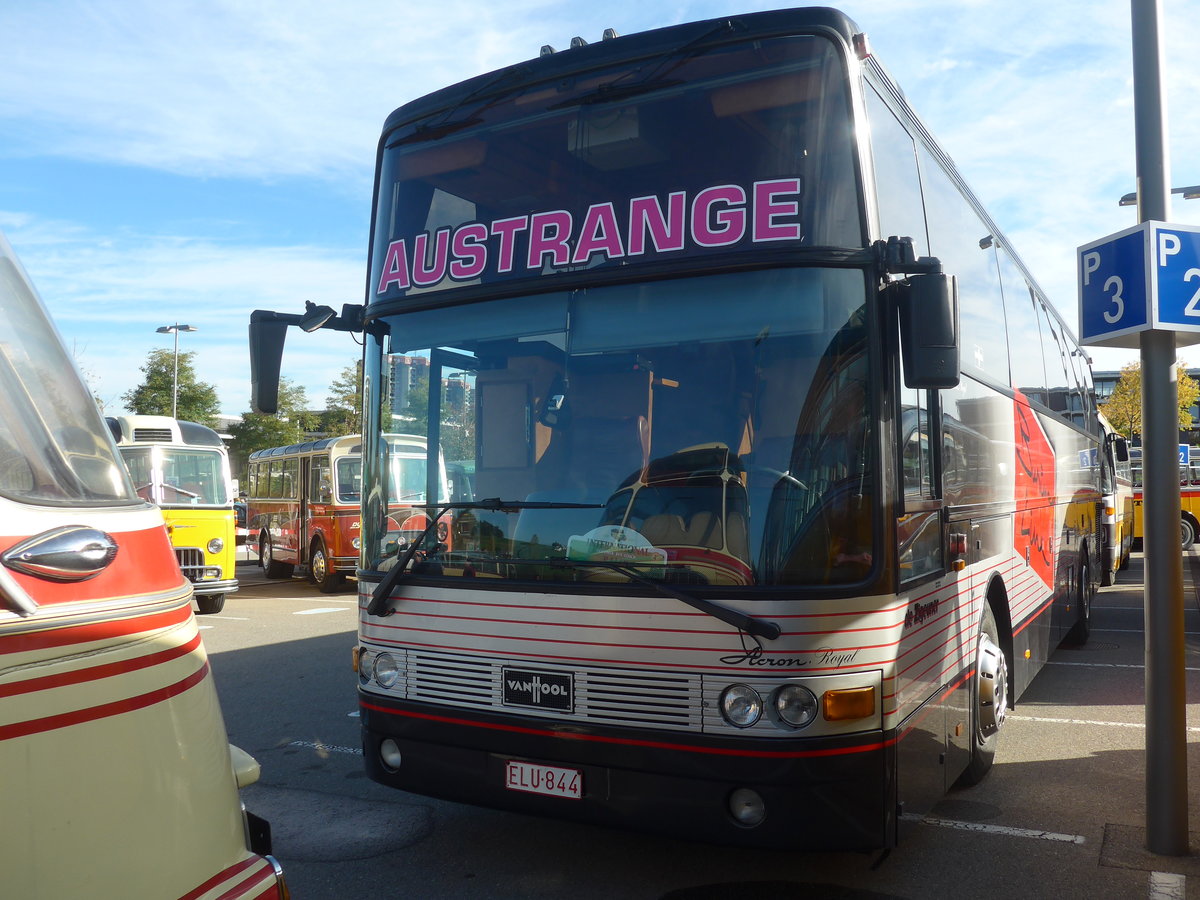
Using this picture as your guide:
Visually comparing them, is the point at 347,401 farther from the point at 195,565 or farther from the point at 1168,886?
the point at 1168,886

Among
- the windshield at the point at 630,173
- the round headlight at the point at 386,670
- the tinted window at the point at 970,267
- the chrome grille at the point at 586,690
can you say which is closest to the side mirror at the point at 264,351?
the windshield at the point at 630,173

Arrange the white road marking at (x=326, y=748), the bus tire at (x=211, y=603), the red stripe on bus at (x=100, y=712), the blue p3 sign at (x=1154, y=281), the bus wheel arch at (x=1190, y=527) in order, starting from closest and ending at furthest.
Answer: the red stripe on bus at (x=100, y=712), the blue p3 sign at (x=1154, y=281), the white road marking at (x=326, y=748), the bus tire at (x=211, y=603), the bus wheel arch at (x=1190, y=527)

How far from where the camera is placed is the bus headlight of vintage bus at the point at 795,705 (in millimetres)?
3814

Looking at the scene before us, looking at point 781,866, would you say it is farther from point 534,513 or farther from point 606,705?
point 534,513

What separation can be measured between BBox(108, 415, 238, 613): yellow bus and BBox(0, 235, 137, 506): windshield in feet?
45.9

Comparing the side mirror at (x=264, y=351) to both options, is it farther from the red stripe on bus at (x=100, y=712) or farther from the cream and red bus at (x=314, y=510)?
the cream and red bus at (x=314, y=510)

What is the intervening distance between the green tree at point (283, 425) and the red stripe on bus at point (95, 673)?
36.6 m

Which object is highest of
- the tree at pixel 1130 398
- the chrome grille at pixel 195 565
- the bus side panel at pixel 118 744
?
the tree at pixel 1130 398

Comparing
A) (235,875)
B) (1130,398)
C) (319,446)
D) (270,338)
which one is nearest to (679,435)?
(270,338)

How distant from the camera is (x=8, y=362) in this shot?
6.51 ft

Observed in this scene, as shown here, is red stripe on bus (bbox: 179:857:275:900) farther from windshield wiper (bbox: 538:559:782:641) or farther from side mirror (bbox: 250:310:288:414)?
side mirror (bbox: 250:310:288:414)

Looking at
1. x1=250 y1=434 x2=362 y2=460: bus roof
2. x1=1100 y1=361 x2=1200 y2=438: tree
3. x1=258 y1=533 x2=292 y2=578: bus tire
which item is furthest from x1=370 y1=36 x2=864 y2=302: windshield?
x1=1100 y1=361 x2=1200 y2=438: tree

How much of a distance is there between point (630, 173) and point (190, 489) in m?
13.6

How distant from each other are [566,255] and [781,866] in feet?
9.46
